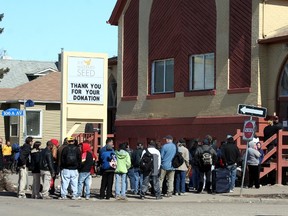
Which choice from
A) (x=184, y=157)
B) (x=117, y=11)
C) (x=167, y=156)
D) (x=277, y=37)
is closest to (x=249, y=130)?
(x=184, y=157)

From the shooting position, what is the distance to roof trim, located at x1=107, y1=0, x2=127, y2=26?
37.2 m

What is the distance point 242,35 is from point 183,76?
392 centimetres

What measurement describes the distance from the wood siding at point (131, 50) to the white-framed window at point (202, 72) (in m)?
3.70

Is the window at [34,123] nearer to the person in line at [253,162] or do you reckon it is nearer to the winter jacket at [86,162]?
the person in line at [253,162]

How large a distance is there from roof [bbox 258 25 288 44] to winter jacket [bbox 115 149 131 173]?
9.05 meters

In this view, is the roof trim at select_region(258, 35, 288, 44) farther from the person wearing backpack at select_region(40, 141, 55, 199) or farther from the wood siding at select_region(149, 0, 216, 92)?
the person wearing backpack at select_region(40, 141, 55, 199)

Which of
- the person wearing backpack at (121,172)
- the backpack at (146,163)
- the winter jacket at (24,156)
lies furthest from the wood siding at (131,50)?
the backpack at (146,163)

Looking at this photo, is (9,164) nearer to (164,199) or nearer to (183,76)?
(183,76)

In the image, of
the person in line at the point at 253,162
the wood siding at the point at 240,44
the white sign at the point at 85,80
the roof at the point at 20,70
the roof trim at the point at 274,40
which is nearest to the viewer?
the person in line at the point at 253,162

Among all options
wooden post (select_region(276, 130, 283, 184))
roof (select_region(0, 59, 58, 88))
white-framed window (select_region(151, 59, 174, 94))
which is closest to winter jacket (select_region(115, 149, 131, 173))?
wooden post (select_region(276, 130, 283, 184))

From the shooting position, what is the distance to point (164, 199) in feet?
77.6

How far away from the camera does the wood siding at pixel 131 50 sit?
3662 cm

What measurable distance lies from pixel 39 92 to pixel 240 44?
2012cm

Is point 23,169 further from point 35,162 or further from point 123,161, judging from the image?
point 123,161
